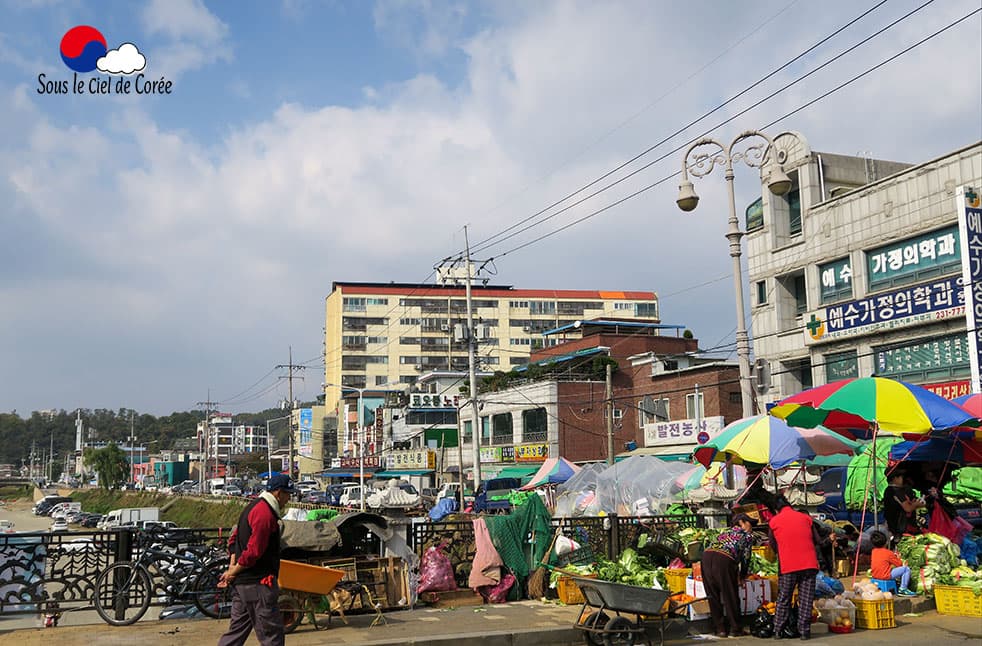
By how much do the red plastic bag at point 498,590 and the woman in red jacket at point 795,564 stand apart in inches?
169

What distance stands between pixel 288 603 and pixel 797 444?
10764mm

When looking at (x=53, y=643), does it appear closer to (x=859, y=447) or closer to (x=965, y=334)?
(x=859, y=447)

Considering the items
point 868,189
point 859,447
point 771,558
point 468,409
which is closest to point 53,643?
point 771,558

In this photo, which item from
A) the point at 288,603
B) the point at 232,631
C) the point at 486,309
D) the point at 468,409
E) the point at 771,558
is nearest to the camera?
the point at 232,631

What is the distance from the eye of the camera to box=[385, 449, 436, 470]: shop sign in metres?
63.8

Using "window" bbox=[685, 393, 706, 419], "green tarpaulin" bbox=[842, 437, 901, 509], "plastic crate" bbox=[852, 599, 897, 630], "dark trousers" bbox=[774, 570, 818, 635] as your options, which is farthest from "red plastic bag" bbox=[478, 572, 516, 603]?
"window" bbox=[685, 393, 706, 419]

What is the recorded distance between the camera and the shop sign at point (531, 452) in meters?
52.1

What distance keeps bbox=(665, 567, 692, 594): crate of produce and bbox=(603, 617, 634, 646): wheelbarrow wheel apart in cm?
288

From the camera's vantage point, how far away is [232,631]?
7.85 meters

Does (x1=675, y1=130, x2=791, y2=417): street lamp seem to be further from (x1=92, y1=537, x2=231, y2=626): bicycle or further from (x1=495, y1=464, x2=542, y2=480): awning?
(x1=495, y1=464, x2=542, y2=480): awning

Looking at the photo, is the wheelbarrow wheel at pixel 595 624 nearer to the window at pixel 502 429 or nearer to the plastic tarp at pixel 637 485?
the plastic tarp at pixel 637 485

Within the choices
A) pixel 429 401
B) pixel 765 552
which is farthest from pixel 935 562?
pixel 429 401

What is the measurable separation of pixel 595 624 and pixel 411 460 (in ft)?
189

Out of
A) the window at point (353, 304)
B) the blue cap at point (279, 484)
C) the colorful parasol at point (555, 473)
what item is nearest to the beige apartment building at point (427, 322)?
the window at point (353, 304)
